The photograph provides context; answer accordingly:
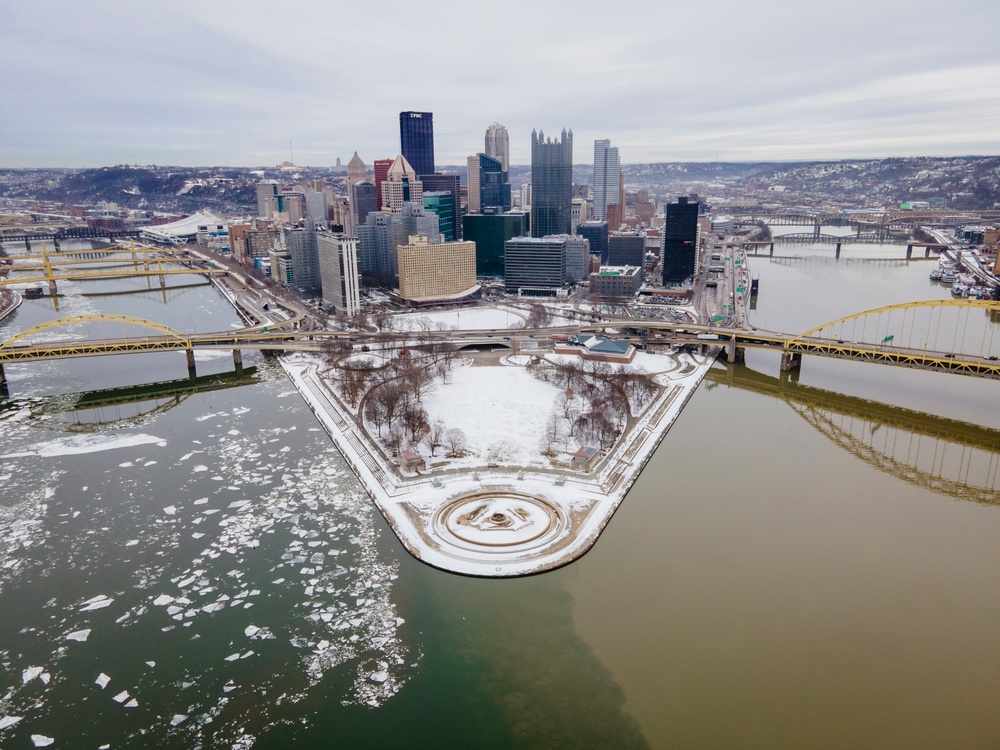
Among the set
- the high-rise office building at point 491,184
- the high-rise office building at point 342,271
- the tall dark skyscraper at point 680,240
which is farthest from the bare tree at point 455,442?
the high-rise office building at point 491,184

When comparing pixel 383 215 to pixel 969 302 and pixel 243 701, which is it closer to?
pixel 969 302

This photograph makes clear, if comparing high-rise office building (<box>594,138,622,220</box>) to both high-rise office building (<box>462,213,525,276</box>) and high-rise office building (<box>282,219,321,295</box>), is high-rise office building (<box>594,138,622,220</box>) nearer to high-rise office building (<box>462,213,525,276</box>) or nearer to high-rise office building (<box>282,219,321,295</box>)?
high-rise office building (<box>462,213,525,276</box>)

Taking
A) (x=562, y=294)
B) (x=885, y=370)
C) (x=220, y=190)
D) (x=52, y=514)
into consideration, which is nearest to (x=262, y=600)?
(x=52, y=514)

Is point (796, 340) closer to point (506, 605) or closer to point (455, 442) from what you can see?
point (455, 442)

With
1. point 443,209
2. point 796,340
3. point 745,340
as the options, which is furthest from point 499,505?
point 443,209

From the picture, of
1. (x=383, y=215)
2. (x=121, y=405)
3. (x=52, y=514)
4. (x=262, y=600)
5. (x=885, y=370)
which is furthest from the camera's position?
(x=383, y=215)

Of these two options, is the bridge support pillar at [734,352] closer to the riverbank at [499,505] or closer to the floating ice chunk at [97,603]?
the riverbank at [499,505]
